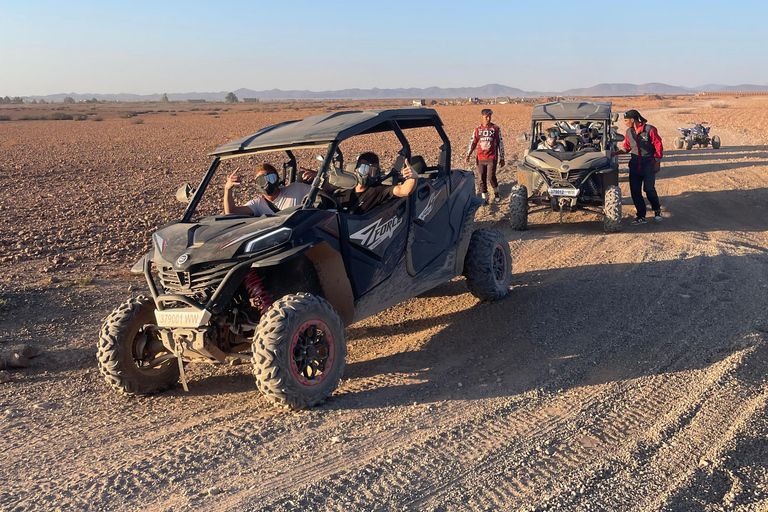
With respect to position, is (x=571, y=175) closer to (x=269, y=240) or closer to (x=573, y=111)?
(x=573, y=111)

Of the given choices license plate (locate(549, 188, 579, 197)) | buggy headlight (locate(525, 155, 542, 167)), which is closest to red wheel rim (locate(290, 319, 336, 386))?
license plate (locate(549, 188, 579, 197))

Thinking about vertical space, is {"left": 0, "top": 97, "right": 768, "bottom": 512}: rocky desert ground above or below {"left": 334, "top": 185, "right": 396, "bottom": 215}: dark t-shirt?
below

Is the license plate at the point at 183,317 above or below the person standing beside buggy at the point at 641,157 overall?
below

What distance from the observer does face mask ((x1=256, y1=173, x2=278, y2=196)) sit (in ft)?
18.4

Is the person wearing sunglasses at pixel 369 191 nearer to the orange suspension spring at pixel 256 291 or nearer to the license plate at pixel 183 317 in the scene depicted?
the orange suspension spring at pixel 256 291

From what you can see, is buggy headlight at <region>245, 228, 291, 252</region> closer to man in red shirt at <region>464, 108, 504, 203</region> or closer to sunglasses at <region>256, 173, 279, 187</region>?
sunglasses at <region>256, 173, 279, 187</region>

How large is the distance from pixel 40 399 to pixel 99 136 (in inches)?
1434

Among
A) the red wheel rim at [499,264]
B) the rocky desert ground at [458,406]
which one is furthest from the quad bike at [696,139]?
the red wheel rim at [499,264]

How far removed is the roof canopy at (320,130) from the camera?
512cm

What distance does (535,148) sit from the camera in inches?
476

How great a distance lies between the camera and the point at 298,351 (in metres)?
4.41

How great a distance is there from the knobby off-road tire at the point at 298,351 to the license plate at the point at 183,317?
37 cm

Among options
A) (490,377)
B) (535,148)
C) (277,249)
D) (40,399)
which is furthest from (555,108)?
(40,399)

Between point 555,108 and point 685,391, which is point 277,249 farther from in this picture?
point 555,108
